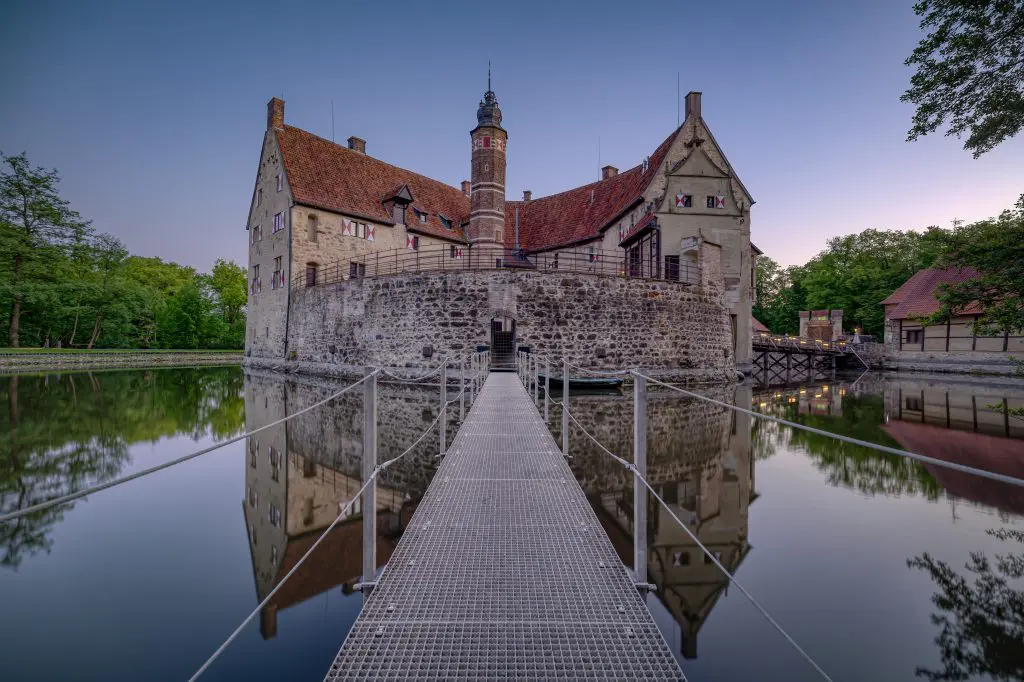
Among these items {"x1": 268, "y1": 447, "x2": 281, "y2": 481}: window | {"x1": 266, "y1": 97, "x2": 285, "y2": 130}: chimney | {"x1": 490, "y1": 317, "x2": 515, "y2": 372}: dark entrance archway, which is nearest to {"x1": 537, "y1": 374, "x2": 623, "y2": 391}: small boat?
{"x1": 490, "y1": 317, "x2": 515, "y2": 372}: dark entrance archway

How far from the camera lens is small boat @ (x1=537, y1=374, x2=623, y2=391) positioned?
17531 mm

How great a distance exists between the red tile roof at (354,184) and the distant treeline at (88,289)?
63.4ft

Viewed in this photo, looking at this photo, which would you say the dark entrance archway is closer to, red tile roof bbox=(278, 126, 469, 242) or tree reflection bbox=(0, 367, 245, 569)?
tree reflection bbox=(0, 367, 245, 569)

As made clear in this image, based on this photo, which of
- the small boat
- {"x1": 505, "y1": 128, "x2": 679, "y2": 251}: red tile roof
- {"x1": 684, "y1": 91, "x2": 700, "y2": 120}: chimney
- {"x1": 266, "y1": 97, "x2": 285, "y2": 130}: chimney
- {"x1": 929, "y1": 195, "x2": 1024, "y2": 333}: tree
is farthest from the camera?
{"x1": 266, "y1": 97, "x2": 285, "y2": 130}: chimney

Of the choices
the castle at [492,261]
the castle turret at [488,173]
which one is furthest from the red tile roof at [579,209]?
the castle turret at [488,173]

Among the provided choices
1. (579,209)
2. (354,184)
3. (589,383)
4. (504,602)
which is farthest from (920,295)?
(504,602)

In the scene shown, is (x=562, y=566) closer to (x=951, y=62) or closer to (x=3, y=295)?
(x=951, y=62)

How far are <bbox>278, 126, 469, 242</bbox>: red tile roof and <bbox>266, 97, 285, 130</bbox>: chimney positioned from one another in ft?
1.49

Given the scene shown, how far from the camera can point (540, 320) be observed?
1884 cm

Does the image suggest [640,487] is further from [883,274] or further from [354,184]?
[883,274]

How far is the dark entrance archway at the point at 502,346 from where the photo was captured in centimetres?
1885

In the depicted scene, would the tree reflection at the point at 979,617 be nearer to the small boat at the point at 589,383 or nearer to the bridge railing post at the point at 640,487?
the bridge railing post at the point at 640,487

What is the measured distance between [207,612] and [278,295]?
26.4 meters

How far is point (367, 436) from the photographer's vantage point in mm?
3207
